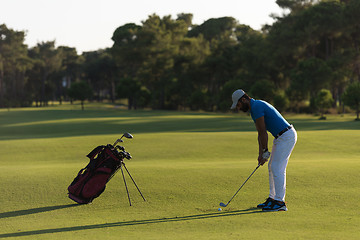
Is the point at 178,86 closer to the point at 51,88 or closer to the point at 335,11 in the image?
the point at 335,11

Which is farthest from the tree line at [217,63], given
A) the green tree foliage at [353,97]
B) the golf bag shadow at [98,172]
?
the golf bag shadow at [98,172]

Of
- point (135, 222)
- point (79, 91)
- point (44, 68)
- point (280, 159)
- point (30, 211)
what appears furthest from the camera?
point (44, 68)

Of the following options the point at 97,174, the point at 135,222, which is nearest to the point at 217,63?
the point at 97,174

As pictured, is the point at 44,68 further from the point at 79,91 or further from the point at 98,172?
the point at 98,172

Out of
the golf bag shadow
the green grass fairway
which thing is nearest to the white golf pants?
the green grass fairway

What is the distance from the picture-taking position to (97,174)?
921cm

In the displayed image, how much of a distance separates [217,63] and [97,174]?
80.3 m

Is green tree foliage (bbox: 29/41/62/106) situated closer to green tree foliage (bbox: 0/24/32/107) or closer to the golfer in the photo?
green tree foliage (bbox: 0/24/32/107)

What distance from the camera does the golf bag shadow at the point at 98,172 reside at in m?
9.17

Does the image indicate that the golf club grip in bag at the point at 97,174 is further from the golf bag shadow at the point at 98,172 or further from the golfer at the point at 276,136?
the golfer at the point at 276,136

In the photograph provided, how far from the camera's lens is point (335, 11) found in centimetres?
6938

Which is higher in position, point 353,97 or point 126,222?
point 353,97

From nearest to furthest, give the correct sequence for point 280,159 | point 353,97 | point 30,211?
point 280,159, point 30,211, point 353,97

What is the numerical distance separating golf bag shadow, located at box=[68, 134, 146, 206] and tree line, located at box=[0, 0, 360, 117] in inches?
1770
